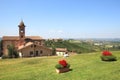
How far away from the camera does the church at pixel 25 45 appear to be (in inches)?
2316

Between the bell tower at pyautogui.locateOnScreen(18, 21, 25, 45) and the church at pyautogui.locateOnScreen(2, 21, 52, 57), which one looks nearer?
the church at pyautogui.locateOnScreen(2, 21, 52, 57)

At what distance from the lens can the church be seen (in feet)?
193

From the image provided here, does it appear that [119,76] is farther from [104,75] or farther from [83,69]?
[83,69]

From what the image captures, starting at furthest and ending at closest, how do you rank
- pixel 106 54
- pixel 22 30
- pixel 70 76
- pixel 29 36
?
pixel 29 36 → pixel 22 30 → pixel 106 54 → pixel 70 76

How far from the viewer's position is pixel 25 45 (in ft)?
207

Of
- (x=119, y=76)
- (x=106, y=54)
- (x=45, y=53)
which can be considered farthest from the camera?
(x=45, y=53)

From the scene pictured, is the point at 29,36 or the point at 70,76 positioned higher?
the point at 29,36

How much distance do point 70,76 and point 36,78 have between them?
4.08m

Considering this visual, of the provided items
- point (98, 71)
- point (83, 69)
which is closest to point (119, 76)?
point (98, 71)

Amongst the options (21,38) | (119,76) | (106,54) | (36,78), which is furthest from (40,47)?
(119,76)

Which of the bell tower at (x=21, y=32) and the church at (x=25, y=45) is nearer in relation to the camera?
the church at (x=25, y=45)

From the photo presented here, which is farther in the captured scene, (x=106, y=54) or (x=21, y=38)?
(x=21, y=38)

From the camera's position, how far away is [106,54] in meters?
27.6

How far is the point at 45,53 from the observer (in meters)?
62.1
